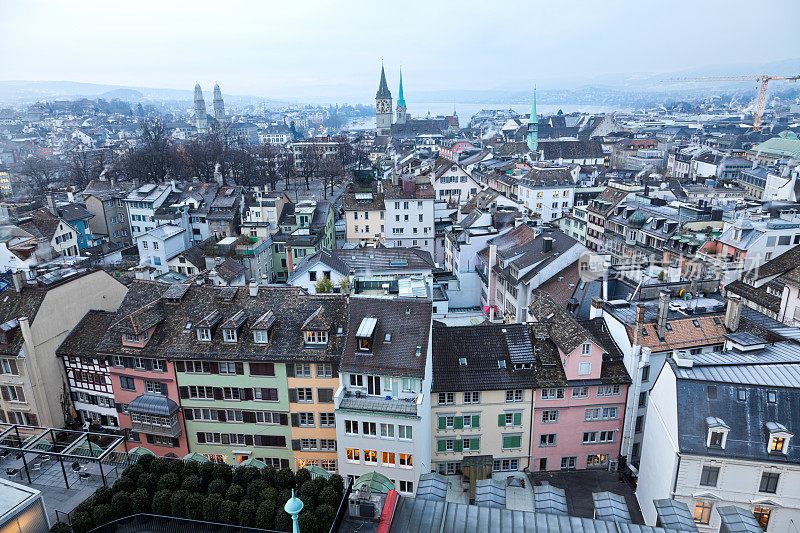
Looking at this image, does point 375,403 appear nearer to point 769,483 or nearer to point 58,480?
point 58,480

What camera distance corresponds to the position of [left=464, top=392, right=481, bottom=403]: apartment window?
32.2 meters

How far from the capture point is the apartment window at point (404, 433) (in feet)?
93.6

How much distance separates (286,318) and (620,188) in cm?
5799

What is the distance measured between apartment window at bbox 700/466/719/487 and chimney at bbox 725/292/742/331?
1168 centimetres

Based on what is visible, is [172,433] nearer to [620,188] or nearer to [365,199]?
[365,199]

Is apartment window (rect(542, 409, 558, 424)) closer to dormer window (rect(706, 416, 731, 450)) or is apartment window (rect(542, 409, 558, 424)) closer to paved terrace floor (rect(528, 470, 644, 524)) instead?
paved terrace floor (rect(528, 470, 644, 524))

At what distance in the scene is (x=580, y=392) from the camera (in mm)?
32562

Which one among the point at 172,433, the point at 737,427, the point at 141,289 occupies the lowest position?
the point at 172,433

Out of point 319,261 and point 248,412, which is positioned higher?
point 319,261

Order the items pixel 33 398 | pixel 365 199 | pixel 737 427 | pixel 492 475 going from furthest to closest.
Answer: pixel 365 199, pixel 33 398, pixel 492 475, pixel 737 427

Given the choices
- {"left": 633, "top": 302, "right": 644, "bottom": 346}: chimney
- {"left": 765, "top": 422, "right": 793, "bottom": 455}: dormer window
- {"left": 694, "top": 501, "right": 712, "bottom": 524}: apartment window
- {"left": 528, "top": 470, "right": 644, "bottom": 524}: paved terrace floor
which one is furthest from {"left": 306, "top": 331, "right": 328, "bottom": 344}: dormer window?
{"left": 765, "top": 422, "right": 793, "bottom": 455}: dormer window

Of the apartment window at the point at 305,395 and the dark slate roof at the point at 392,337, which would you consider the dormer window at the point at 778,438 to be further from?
the apartment window at the point at 305,395

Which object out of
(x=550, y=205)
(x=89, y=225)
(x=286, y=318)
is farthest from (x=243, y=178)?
(x=286, y=318)

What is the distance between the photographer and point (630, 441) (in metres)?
33.3
